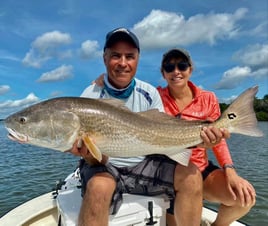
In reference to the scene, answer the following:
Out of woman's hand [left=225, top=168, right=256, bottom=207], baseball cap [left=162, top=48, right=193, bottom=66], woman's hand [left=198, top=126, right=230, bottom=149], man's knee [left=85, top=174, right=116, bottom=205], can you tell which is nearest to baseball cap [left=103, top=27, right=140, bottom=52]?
baseball cap [left=162, top=48, right=193, bottom=66]

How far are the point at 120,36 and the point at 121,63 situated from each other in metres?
0.31

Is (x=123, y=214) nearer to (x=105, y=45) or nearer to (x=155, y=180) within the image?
(x=155, y=180)

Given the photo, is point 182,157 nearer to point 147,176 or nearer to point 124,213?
point 147,176

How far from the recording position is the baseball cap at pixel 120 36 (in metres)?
3.63

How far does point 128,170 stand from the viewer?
3525 millimetres

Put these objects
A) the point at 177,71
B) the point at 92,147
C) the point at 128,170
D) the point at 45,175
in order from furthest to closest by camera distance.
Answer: the point at 45,175 → the point at 177,71 → the point at 128,170 → the point at 92,147

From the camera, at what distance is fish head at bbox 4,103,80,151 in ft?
9.80

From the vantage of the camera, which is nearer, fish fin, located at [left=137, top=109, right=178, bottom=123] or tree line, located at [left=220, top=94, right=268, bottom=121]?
fish fin, located at [left=137, top=109, right=178, bottom=123]

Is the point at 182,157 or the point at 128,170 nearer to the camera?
the point at 182,157

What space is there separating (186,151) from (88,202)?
3.69 feet

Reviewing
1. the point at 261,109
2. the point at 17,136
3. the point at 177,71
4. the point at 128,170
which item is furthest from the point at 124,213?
the point at 261,109

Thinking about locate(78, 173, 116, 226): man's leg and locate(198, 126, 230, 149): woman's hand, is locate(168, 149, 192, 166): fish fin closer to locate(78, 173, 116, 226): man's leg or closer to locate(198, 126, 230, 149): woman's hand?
locate(198, 126, 230, 149): woman's hand

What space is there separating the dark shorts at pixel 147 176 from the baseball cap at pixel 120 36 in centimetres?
134

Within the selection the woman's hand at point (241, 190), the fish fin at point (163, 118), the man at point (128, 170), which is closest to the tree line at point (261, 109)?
the woman's hand at point (241, 190)
